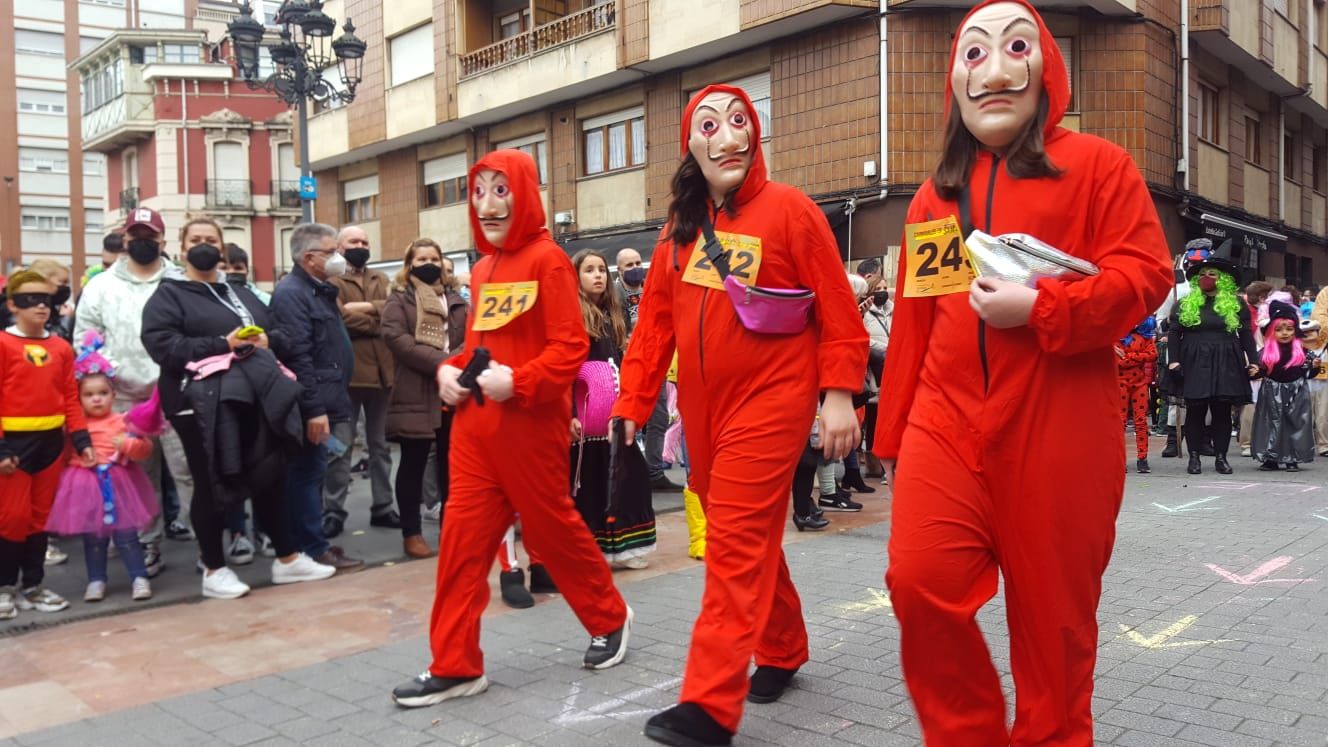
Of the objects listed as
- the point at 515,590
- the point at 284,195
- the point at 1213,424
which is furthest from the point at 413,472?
the point at 284,195

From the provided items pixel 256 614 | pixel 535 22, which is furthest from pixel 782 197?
pixel 535 22

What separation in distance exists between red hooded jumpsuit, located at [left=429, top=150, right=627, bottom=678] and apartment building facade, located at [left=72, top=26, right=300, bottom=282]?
43348mm

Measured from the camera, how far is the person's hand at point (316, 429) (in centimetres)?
627

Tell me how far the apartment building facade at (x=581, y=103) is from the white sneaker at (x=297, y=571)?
12843 mm

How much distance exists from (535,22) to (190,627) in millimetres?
19751

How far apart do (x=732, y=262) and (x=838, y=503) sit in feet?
17.1

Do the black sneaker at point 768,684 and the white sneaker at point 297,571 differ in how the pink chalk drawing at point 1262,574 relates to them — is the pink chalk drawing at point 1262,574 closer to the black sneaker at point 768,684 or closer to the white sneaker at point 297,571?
the black sneaker at point 768,684

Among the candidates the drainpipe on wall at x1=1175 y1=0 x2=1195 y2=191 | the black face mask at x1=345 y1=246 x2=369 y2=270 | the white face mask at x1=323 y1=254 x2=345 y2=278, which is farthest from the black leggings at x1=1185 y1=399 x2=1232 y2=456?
the drainpipe on wall at x1=1175 y1=0 x2=1195 y2=191

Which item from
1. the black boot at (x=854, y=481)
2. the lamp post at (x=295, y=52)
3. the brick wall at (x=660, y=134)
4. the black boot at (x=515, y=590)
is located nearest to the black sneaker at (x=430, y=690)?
the black boot at (x=515, y=590)

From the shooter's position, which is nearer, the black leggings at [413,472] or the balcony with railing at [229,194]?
the black leggings at [413,472]

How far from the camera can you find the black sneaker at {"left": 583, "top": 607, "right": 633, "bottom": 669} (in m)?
4.46

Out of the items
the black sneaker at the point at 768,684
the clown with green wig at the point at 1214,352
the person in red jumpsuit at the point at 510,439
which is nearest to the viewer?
the black sneaker at the point at 768,684

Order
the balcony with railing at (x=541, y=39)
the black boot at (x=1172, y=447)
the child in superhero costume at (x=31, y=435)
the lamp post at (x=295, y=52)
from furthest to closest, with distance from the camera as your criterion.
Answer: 1. the balcony with railing at (x=541, y=39)
2. the lamp post at (x=295, y=52)
3. the black boot at (x=1172, y=447)
4. the child in superhero costume at (x=31, y=435)

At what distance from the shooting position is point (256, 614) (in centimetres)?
559
